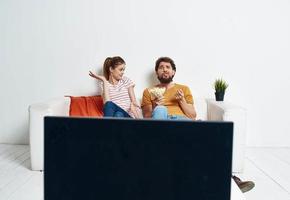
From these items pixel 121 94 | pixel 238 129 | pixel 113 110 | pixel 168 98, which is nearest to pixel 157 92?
pixel 168 98

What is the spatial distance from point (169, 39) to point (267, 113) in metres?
1.36

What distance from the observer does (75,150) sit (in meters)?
0.63

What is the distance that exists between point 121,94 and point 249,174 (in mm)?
1389

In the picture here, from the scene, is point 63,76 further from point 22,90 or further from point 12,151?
point 12,151

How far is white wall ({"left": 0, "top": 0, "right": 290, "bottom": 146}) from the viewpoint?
140 inches

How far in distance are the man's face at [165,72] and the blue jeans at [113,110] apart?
54cm

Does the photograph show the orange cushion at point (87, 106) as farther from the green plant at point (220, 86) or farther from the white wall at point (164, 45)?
the green plant at point (220, 86)

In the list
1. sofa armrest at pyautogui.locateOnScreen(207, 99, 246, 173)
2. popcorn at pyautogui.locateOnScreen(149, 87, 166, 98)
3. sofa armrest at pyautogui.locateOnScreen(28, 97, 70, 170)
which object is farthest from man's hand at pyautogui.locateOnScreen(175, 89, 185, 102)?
sofa armrest at pyautogui.locateOnScreen(28, 97, 70, 170)

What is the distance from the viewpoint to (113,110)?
3012 millimetres

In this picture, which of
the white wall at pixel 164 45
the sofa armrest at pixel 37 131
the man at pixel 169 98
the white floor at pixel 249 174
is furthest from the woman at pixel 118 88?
the white floor at pixel 249 174

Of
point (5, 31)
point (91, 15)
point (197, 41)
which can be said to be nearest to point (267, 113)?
point (197, 41)

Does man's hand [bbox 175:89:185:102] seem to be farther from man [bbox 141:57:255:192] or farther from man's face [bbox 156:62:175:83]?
man's face [bbox 156:62:175:83]

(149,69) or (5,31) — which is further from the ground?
(5,31)

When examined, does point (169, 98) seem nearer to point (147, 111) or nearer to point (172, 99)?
point (172, 99)
